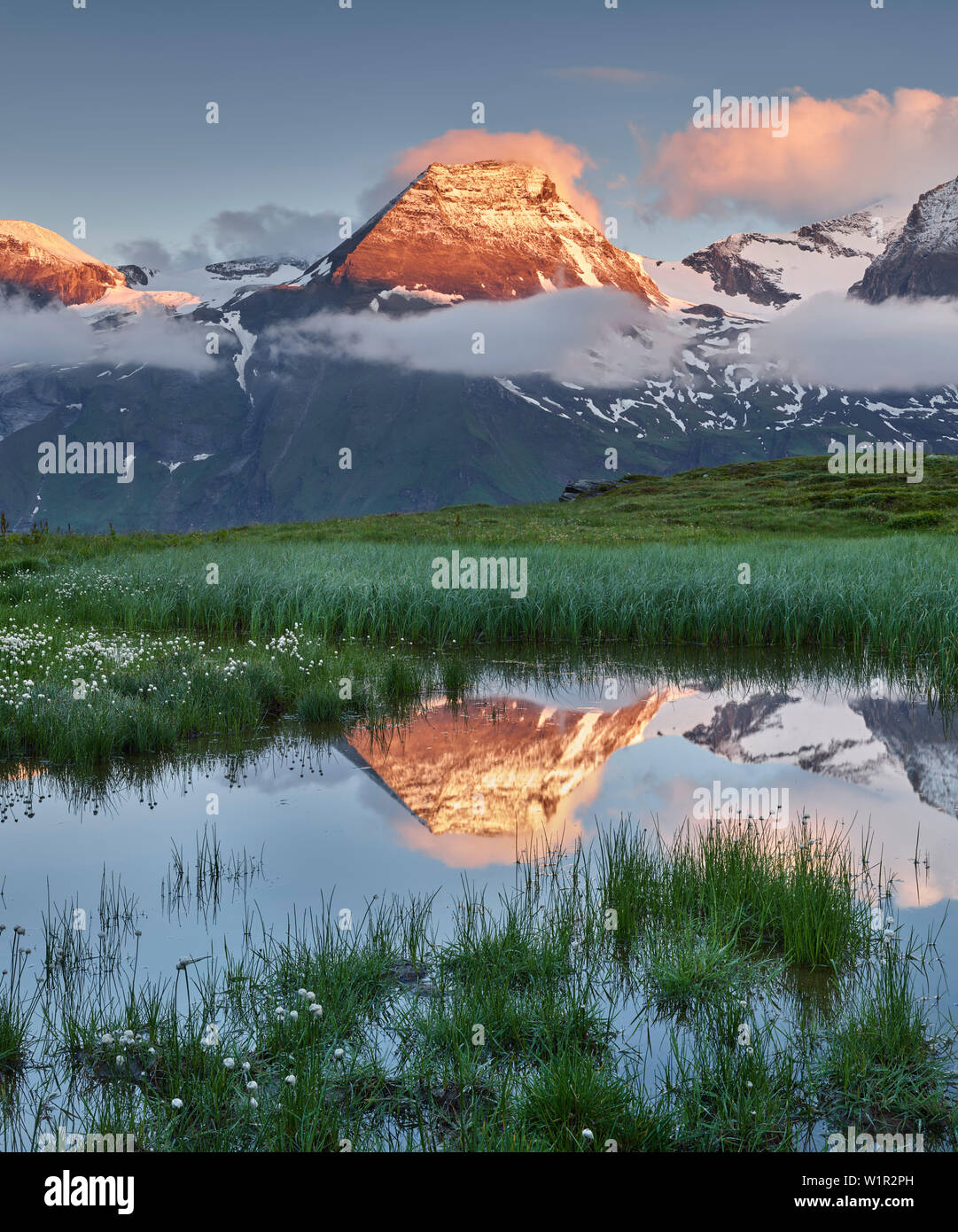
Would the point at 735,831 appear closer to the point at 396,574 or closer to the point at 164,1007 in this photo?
the point at 164,1007

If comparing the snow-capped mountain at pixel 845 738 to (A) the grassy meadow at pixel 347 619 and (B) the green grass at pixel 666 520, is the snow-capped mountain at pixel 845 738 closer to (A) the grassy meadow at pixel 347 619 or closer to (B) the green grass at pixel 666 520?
(A) the grassy meadow at pixel 347 619

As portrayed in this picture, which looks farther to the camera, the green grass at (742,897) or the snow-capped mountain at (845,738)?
the snow-capped mountain at (845,738)

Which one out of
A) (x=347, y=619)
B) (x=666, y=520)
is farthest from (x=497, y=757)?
(x=666, y=520)

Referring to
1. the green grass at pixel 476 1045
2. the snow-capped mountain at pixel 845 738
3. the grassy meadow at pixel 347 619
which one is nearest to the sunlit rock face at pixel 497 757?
the snow-capped mountain at pixel 845 738

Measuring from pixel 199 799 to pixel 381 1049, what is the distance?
16.2 feet

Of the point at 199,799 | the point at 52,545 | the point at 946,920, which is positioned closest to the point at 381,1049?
the point at 946,920

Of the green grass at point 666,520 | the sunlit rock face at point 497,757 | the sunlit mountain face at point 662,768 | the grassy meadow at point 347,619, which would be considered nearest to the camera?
the sunlit mountain face at point 662,768

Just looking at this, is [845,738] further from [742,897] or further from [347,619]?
[347,619]

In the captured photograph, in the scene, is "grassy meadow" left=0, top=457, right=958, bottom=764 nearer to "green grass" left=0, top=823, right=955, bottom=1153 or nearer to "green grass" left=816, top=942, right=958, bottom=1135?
"green grass" left=0, top=823, right=955, bottom=1153

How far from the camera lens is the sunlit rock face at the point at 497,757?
336 inches

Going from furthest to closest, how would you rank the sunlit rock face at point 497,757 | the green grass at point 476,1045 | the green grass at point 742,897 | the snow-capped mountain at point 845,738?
1. the snow-capped mountain at point 845,738
2. the sunlit rock face at point 497,757
3. the green grass at point 742,897
4. the green grass at point 476,1045

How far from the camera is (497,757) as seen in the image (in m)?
10.6

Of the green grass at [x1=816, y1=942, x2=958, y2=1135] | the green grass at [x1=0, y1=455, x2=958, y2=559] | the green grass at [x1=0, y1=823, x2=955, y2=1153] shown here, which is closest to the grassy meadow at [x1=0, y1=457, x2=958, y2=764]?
the green grass at [x1=0, y1=455, x2=958, y2=559]
